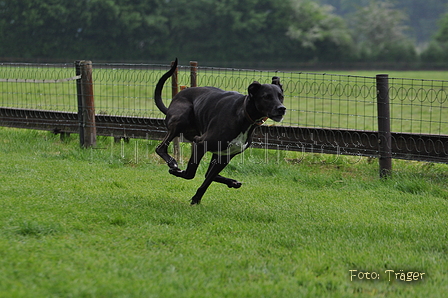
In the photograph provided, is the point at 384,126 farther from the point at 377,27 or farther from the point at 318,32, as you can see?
the point at 377,27

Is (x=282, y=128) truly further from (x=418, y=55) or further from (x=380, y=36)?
(x=380, y=36)

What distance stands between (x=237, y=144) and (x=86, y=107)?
17.2 ft

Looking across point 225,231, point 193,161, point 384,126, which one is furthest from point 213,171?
point 384,126

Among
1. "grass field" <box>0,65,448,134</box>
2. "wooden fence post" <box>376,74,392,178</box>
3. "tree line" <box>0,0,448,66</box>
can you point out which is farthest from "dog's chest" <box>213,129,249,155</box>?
"tree line" <box>0,0,448,66</box>

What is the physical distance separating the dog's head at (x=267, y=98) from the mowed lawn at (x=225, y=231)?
46.3 inches

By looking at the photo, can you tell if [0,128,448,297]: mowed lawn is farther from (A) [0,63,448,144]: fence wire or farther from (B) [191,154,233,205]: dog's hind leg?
(A) [0,63,448,144]: fence wire

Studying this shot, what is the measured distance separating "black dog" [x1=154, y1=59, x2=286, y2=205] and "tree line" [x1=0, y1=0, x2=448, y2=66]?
42812 mm

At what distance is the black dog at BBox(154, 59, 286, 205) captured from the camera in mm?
5812

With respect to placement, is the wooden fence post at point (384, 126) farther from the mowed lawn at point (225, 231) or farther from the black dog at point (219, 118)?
the black dog at point (219, 118)

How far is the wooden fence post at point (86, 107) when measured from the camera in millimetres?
10398

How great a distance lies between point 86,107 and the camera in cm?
1050

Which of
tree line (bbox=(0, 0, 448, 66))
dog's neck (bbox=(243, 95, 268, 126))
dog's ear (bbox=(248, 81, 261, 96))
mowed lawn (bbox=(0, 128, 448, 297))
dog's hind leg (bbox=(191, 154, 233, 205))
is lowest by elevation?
mowed lawn (bbox=(0, 128, 448, 297))

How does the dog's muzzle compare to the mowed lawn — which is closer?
the mowed lawn

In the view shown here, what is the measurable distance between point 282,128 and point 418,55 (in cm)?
5989
